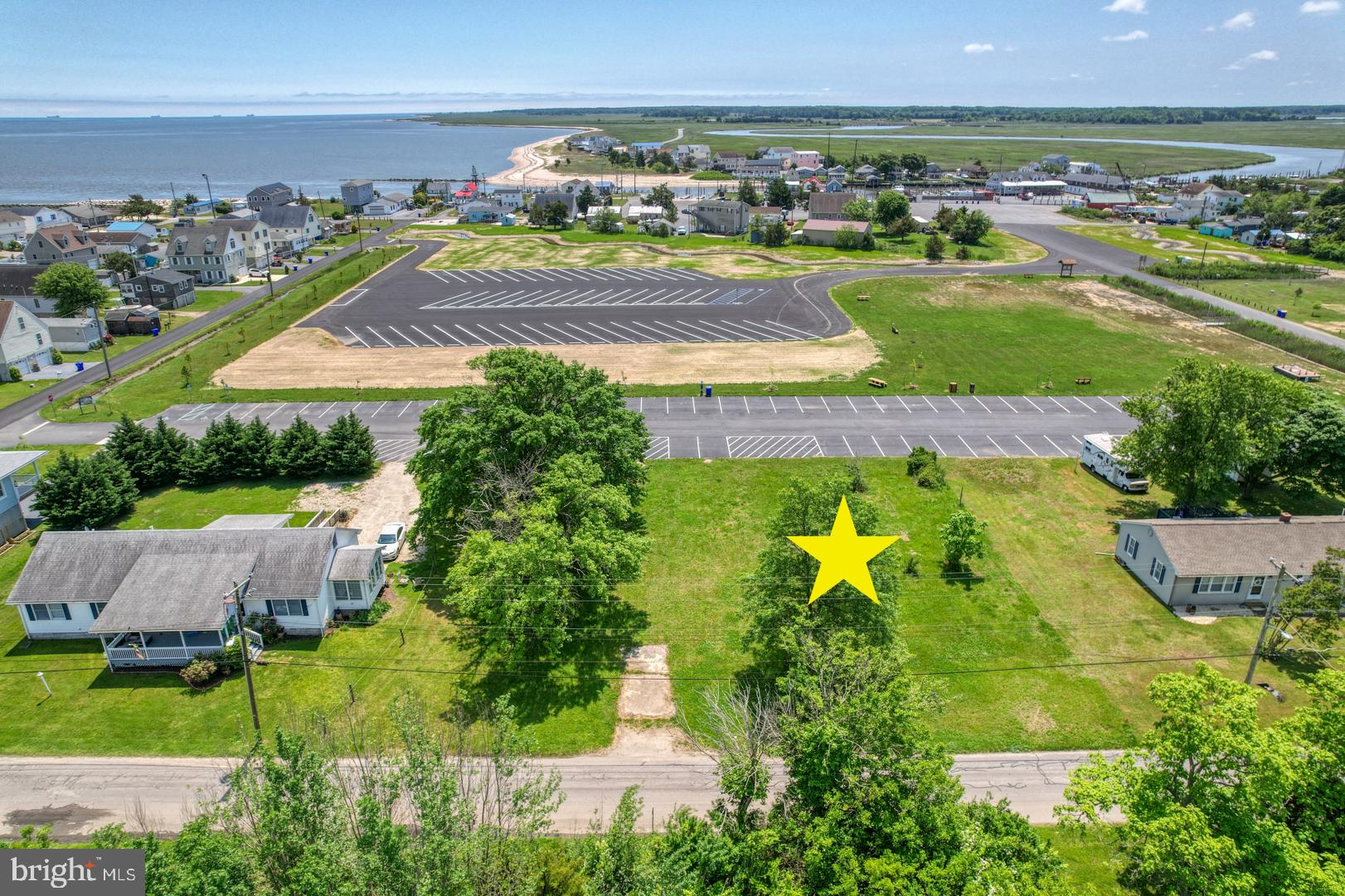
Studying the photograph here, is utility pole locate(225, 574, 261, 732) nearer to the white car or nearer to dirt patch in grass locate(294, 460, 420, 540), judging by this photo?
the white car

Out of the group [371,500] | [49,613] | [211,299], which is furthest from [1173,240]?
[49,613]

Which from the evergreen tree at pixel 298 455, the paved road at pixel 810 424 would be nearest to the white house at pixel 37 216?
the paved road at pixel 810 424

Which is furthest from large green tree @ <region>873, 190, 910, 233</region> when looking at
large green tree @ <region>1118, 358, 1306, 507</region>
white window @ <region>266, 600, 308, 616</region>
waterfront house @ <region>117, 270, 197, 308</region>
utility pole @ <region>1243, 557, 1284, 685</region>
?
white window @ <region>266, 600, 308, 616</region>

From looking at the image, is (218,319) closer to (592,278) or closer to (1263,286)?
(592,278)

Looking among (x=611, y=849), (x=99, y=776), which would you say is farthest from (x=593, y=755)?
(x=99, y=776)

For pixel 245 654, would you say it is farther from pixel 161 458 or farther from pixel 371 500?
pixel 161 458
